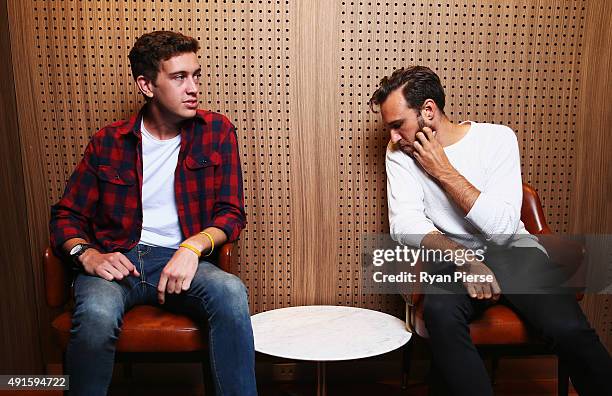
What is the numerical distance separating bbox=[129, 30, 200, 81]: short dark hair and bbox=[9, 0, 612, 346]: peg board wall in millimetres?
425

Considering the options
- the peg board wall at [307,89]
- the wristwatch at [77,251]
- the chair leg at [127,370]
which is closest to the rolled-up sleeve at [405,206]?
the peg board wall at [307,89]

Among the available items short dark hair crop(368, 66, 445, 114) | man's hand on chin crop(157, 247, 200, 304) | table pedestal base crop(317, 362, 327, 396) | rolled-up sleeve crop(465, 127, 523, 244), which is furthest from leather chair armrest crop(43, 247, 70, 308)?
rolled-up sleeve crop(465, 127, 523, 244)

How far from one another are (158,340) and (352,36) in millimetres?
1671

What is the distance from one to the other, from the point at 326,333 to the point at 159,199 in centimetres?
90

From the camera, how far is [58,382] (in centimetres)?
270

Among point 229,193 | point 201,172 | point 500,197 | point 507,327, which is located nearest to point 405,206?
point 500,197

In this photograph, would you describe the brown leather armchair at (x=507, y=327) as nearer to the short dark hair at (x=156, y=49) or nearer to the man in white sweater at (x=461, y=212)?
the man in white sweater at (x=461, y=212)

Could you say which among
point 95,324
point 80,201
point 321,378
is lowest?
point 321,378

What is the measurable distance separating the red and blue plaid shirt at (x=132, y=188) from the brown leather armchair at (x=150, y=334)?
0.23 metres

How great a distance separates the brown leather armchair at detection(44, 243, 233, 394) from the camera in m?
2.00

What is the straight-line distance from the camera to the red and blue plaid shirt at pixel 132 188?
7.45 feet

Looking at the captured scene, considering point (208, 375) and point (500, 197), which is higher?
point (500, 197)

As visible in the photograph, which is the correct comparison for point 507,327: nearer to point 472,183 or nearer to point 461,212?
point 461,212

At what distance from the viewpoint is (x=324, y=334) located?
2.22 m
